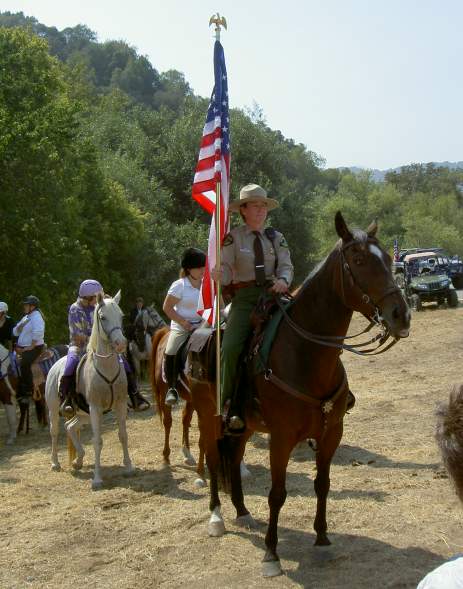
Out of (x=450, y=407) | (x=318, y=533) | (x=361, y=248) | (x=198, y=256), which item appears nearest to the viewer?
(x=450, y=407)

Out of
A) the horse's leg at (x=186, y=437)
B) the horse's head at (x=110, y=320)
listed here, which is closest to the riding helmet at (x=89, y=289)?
the horse's head at (x=110, y=320)

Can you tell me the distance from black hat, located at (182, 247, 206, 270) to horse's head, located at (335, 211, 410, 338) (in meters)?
3.24

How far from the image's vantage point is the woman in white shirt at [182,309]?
8117 mm

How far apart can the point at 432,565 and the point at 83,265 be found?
48.2 ft

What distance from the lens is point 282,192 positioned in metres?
32.8

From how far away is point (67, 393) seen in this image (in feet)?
30.0

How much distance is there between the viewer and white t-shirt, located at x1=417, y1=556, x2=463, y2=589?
1714 mm

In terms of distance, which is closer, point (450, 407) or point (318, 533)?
point (450, 407)

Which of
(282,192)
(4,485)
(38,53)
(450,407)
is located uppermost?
(38,53)

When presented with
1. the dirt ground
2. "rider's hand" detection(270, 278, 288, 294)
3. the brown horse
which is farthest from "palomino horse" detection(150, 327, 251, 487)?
"rider's hand" detection(270, 278, 288, 294)

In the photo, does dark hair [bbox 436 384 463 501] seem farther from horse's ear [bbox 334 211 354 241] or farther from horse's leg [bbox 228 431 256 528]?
horse's leg [bbox 228 431 256 528]

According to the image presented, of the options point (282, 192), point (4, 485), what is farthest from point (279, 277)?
point (282, 192)

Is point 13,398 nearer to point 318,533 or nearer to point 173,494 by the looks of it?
point 173,494

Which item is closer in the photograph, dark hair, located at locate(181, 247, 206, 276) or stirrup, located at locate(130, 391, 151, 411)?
dark hair, located at locate(181, 247, 206, 276)
